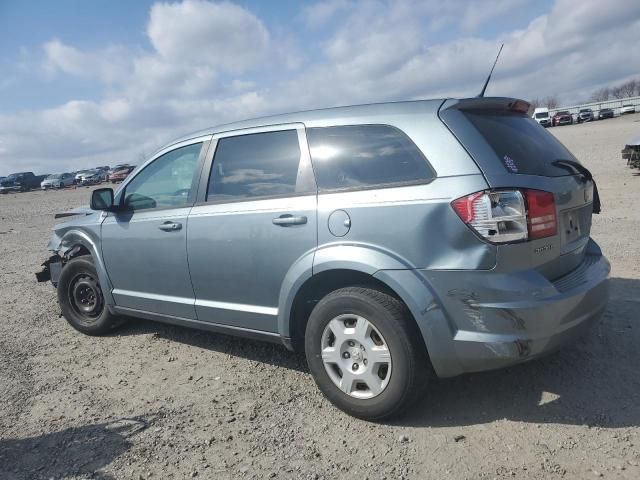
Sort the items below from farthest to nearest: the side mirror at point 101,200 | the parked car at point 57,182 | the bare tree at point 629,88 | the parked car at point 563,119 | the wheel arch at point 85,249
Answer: the bare tree at point 629,88 → the parked car at point 563,119 → the parked car at point 57,182 → the wheel arch at point 85,249 → the side mirror at point 101,200

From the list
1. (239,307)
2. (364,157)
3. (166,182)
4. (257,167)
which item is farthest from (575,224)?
(166,182)

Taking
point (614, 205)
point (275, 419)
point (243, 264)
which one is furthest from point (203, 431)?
point (614, 205)

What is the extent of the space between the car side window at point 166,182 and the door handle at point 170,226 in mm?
165

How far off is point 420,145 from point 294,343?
62.6 inches

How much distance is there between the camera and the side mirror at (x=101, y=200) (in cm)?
453

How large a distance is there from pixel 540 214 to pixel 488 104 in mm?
851

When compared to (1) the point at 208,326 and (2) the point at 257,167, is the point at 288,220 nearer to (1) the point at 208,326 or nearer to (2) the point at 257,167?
(2) the point at 257,167

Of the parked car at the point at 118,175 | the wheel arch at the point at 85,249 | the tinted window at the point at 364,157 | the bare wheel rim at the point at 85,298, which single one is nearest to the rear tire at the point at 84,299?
the bare wheel rim at the point at 85,298

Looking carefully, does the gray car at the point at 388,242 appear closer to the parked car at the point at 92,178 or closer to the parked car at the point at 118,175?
the parked car at the point at 118,175

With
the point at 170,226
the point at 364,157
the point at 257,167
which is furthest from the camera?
the point at 170,226

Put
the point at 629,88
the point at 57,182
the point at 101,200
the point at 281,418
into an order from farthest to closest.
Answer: the point at 629,88, the point at 57,182, the point at 101,200, the point at 281,418

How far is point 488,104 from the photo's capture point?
3.20 metres

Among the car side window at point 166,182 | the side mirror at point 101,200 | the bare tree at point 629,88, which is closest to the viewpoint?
the car side window at point 166,182

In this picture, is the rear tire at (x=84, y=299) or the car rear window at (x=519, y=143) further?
the rear tire at (x=84, y=299)
